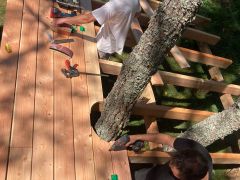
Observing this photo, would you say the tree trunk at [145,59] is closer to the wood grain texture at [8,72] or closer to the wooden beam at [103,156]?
the wooden beam at [103,156]

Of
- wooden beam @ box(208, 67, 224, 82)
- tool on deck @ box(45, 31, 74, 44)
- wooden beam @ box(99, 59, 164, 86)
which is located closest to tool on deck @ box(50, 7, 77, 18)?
tool on deck @ box(45, 31, 74, 44)

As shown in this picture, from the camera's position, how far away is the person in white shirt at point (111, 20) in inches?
205

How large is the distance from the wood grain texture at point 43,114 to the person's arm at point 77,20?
199 mm

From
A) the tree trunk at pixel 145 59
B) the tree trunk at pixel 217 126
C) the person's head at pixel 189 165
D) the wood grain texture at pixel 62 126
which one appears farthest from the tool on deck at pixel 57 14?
the person's head at pixel 189 165

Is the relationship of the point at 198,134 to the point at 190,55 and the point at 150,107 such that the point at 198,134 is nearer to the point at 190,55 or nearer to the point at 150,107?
the point at 150,107

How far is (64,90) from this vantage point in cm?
470

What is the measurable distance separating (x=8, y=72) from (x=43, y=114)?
78cm

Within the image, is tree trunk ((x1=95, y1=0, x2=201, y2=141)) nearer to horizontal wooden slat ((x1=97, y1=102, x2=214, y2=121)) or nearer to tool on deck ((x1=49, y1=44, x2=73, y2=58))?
horizontal wooden slat ((x1=97, y1=102, x2=214, y2=121))

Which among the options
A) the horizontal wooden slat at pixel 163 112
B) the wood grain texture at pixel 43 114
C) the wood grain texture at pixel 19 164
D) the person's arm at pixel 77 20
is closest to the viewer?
the wood grain texture at pixel 19 164

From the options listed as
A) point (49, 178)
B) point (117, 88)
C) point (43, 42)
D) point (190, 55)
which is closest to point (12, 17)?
point (43, 42)

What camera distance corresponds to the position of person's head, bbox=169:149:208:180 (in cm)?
352

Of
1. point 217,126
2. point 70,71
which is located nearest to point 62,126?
point 70,71

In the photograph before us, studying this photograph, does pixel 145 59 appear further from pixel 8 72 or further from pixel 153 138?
pixel 8 72

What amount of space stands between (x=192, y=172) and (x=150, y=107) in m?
1.51
